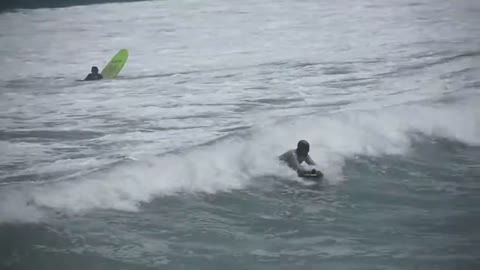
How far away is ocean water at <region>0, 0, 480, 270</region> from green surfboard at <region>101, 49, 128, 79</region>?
347mm

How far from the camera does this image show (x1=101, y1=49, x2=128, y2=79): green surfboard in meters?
11.7

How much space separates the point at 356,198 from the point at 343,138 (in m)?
1.93

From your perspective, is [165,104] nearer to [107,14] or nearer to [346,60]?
[346,60]

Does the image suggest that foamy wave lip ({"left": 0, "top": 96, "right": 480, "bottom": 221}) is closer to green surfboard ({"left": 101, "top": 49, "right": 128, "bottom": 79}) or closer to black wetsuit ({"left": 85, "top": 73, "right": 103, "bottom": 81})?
black wetsuit ({"left": 85, "top": 73, "right": 103, "bottom": 81})

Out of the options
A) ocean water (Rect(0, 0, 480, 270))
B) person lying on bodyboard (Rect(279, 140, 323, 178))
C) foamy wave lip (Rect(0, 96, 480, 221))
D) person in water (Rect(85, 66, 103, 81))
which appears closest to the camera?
ocean water (Rect(0, 0, 480, 270))

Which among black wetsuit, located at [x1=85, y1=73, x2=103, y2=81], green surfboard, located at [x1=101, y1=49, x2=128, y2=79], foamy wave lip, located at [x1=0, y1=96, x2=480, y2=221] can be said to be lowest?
foamy wave lip, located at [x1=0, y1=96, x2=480, y2=221]

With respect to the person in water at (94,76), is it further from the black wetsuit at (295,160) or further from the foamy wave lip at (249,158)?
the black wetsuit at (295,160)

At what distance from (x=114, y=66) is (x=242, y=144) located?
468 centimetres

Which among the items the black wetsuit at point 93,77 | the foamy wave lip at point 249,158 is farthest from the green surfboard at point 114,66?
the foamy wave lip at point 249,158

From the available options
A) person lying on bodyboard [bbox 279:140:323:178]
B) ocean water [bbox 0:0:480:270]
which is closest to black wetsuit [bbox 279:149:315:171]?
person lying on bodyboard [bbox 279:140:323:178]

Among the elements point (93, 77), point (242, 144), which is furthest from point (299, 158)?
point (93, 77)

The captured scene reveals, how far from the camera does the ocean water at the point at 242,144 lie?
520 cm

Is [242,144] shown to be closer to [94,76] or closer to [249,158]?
[249,158]

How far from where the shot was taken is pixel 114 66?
1183 cm
